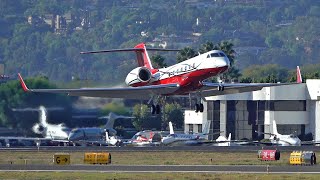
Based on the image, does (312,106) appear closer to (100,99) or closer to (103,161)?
(100,99)

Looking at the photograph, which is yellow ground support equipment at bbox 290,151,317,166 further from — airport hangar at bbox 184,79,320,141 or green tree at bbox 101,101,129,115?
airport hangar at bbox 184,79,320,141

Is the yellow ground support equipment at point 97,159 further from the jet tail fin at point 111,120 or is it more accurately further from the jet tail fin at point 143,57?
the jet tail fin at point 111,120

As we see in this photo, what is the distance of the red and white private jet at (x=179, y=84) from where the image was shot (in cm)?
11131

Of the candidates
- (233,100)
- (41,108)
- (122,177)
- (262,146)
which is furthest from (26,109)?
(122,177)

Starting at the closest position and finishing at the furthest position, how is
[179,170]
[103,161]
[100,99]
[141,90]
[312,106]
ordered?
[179,170]
[103,161]
[141,90]
[100,99]
[312,106]

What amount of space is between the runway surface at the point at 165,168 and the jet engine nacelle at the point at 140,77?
38.5ft

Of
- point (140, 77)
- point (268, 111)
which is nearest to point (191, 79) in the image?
point (140, 77)

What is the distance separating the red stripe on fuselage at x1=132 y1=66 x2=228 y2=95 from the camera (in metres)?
111

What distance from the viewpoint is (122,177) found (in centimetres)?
9431

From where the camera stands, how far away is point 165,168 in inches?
4104

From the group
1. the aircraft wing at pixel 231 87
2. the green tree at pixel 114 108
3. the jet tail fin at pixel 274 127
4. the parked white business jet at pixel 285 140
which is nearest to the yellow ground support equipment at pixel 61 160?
the aircraft wing at pixel 231 87

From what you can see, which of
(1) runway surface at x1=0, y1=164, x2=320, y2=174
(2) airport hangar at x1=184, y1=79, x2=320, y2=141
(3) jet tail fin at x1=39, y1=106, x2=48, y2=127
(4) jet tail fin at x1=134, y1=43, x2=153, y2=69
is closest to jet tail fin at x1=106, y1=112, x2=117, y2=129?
(3) jet tail fin at x1=39, y1=106, x2=48, y2=127

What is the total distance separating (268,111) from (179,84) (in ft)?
191

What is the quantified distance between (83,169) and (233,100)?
7355 cm
